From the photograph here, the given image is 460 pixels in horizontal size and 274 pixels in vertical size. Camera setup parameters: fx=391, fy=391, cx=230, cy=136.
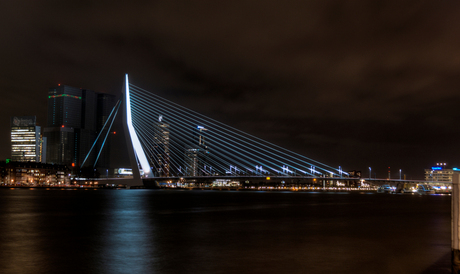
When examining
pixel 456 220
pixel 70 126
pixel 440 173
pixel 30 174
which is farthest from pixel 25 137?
pixel 456 220

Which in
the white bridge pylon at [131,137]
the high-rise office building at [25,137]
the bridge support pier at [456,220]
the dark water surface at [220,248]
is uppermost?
the high-rise office building at [25,137]

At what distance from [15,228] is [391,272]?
1522cm

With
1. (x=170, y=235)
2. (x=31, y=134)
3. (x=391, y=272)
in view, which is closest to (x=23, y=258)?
(x=170, y=235)

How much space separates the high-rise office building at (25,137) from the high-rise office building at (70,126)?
10413mm

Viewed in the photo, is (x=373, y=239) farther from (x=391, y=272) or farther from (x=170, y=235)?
(x=170, y=235)

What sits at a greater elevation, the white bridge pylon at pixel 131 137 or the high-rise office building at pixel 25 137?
the high-rise office building at pixel 25 137

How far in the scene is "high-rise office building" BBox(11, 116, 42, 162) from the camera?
166250 mm

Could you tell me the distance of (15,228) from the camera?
16875mm

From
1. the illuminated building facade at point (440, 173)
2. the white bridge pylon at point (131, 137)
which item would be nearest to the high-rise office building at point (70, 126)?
the white bridge pylon at point (131, 137)

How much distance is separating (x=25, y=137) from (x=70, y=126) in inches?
949

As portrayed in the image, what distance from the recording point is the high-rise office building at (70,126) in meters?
178

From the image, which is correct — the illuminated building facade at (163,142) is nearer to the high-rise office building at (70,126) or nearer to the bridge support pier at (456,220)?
the bridge support pier at (456,220)

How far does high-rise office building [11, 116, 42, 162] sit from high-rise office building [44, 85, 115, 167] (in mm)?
10413

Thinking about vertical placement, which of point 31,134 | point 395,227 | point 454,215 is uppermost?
point 31,134
